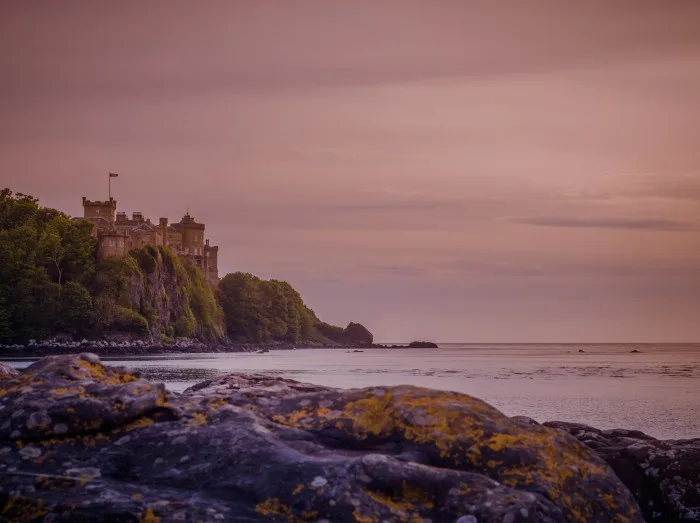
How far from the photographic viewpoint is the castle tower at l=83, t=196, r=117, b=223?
186 m

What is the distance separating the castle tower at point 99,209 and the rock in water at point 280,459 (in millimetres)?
183815

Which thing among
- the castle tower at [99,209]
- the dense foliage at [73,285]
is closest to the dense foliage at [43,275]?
the dense foliage at [73,285]

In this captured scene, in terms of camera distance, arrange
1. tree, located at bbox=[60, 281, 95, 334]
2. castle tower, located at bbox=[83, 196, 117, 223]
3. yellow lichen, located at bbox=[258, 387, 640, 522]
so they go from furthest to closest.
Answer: castle tower, located at bbox=[83, 196, 117, 223] → tree, located at bbox=[60, 281, 95, 334] → yellow lichen, located at bbox=[258, 387, 640, 522]

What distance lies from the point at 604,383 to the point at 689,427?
2634 cm

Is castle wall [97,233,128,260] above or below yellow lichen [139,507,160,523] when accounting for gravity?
above

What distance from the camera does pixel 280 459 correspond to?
23.0 feet

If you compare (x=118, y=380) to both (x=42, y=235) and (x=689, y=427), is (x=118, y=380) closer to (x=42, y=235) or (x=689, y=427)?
(x=689, y=427)

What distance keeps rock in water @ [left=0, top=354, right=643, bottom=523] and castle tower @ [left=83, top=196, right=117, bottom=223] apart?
184 m

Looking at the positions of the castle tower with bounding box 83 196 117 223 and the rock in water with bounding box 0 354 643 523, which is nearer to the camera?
the rock in water with bounding box 0 354 643 523

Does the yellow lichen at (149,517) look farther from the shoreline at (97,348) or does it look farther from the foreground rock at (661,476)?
the shoreline at (97,348)

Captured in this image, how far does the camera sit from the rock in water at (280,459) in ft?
21.4

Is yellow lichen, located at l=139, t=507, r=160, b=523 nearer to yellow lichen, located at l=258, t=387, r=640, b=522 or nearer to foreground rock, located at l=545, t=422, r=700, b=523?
yellow lichen, located at l=258, t=387, r=640, b=522

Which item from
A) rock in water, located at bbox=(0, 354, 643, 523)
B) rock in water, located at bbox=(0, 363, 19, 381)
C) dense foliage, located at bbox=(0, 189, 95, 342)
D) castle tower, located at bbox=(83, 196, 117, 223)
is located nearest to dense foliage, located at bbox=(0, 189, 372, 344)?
dense foliage, located at bbox=(0, 189, 95, 342)

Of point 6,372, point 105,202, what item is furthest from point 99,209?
point 6,372
